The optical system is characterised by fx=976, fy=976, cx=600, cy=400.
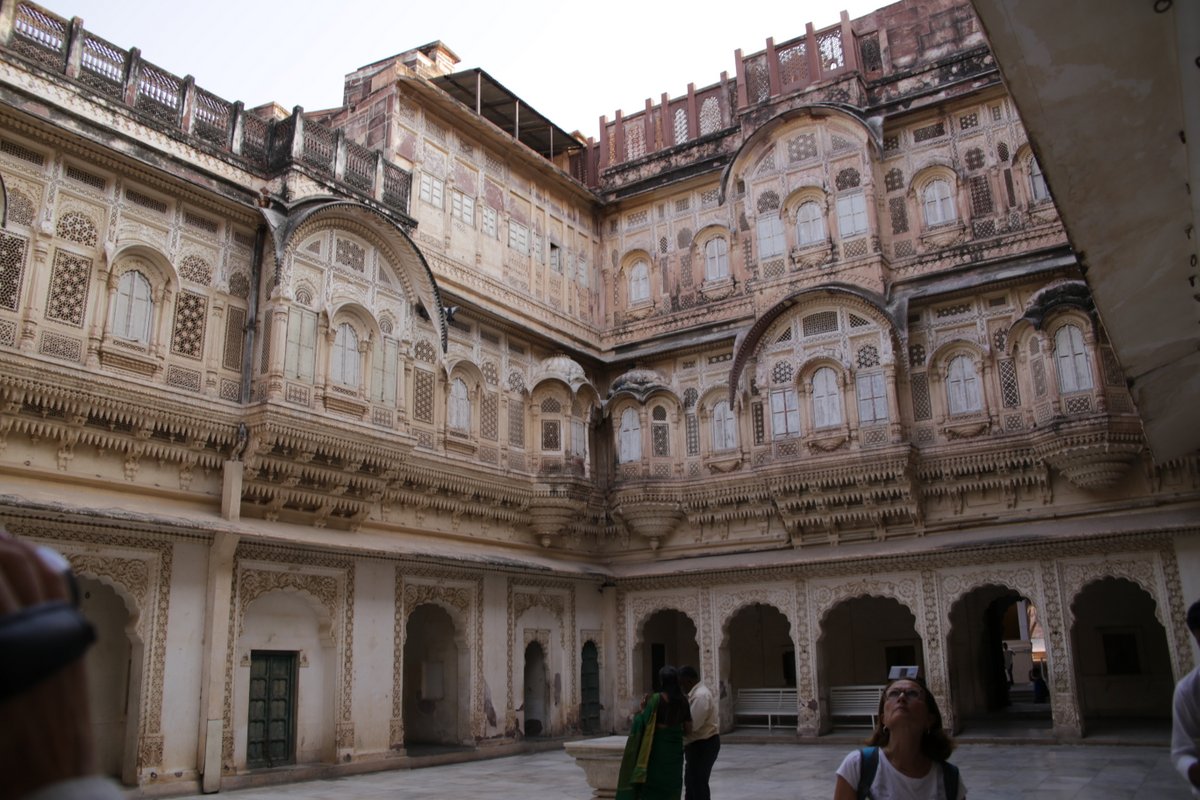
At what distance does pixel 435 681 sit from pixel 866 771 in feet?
43.7

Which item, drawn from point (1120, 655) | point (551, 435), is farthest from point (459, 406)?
point (1120, 655)

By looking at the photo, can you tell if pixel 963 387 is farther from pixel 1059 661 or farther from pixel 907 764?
pixel 907 764

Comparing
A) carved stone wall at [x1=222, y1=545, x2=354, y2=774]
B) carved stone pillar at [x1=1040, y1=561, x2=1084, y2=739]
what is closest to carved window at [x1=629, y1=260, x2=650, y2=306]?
carved stone wall at [x1=222, y1=545, x2=354, y2=774]

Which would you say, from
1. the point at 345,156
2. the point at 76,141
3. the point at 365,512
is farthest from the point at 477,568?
the point at 76,141

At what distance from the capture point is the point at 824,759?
512 inches

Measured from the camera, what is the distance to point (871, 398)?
51.6 ft

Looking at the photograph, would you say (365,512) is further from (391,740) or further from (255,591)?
(391,740)

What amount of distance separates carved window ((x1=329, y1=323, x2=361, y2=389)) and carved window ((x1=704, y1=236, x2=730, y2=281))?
765 cm

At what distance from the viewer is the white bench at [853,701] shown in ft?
51.9

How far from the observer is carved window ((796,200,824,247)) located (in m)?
17.2

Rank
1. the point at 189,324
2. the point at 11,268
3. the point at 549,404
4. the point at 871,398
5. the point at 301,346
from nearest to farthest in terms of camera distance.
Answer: the point at 11,268, the point at 189,324, the point at 301,346, the point at 871,398, the point at 549,404

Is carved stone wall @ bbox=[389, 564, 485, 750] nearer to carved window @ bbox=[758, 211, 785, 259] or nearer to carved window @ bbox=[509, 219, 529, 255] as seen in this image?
carved window @ bbox=[509, 219, 529, 255]

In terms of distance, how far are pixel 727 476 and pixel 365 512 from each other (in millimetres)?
6463

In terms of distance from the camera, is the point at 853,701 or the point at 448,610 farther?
the point at 853,701
